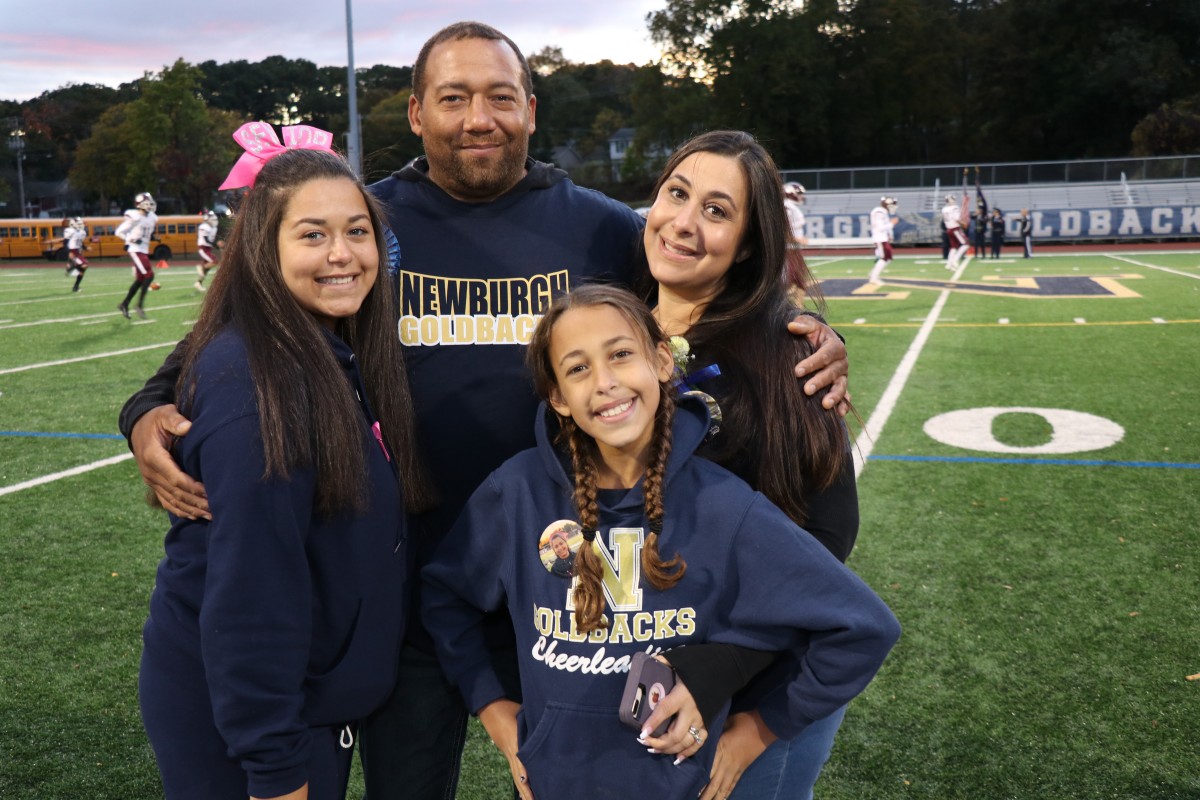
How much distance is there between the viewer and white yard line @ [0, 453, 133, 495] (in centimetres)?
652

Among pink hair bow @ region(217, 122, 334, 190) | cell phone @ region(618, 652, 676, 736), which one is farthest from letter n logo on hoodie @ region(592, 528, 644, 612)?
pink hair bow @ region(217, 122, 334, 190)

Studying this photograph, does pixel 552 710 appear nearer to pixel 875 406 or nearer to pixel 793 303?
pixel 793 303

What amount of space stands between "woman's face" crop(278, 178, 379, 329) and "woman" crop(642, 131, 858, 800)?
0.60 m

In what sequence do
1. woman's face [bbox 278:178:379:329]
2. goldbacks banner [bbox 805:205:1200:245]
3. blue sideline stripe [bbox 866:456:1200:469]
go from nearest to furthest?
1. woman's face [bbox 278:178:379:329]
2. blue sideline stripe [bbox 866:456:1200:469]
3. goldbacks banner [bbox 805:205:1200:245]

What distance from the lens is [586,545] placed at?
175cm

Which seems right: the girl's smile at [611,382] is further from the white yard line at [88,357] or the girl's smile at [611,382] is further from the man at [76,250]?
the man at [76,250]

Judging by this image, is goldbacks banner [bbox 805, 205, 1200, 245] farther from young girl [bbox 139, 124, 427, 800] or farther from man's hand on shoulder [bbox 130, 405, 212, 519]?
man's hand on shoulder [bbox 130, 405, 212, 519]

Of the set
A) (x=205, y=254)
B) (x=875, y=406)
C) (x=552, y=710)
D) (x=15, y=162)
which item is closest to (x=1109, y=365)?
(x=875, y=406)

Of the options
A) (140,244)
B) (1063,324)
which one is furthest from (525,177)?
(140,244)

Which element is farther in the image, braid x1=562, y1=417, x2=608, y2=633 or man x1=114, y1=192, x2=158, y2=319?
man x1=114, y1=192, x2=158, y2=319

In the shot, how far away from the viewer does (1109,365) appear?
34.0 feet

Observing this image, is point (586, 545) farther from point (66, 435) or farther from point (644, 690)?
point (66, 435)

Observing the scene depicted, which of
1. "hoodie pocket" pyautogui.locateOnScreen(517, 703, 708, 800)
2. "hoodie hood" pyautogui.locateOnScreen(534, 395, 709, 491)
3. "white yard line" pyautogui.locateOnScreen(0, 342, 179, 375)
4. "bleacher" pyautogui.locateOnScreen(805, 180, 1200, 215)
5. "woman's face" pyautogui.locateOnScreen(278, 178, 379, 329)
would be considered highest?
"bleacher" pyautogui.locateOnScreen(805, 180, 1200, 215)

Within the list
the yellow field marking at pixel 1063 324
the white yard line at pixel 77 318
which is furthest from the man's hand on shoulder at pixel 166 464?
the white yard line at pixel 77 318
